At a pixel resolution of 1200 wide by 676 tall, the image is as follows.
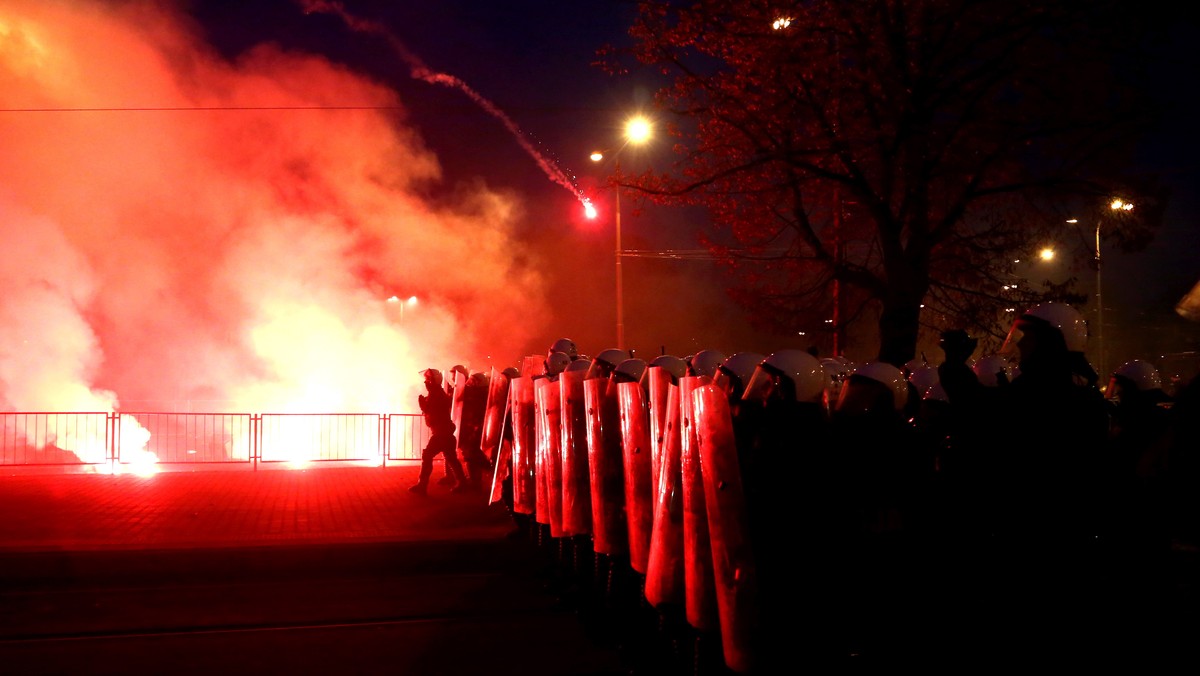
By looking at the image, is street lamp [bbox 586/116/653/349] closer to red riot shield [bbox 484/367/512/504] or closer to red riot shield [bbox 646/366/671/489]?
red riot shield [bbox 484/367/512/504]

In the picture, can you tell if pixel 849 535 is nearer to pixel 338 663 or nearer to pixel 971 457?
pixel 971 457

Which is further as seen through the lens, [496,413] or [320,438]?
[320,438]

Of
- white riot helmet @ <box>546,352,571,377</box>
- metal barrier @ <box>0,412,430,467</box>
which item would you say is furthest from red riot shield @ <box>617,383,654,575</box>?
metal barrier @ <box>0,412,430,467</box>

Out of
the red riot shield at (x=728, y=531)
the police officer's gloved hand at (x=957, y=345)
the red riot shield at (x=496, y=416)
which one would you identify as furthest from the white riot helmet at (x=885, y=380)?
the red riot shield at (x=496, y=416)

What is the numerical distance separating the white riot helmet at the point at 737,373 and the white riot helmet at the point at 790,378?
1.45 feet

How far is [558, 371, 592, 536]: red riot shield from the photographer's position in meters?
5.99

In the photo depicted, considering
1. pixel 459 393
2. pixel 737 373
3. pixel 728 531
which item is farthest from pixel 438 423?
pixel 728 531

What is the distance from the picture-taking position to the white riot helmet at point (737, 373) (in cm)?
465

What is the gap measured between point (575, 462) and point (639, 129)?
26.8 feet

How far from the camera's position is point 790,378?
12.9 ft

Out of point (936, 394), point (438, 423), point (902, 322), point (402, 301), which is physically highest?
point (402, 301)

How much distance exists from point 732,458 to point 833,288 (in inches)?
408

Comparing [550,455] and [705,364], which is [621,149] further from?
[705,364]

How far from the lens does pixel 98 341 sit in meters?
24.8
